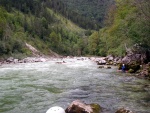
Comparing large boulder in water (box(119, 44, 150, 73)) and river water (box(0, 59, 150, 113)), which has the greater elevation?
large boulder in water (box(119, 44, 150, 73))

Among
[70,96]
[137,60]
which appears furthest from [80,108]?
[137,60]

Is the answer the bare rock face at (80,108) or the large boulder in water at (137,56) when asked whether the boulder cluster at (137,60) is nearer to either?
the large boulder in water at (137,56)

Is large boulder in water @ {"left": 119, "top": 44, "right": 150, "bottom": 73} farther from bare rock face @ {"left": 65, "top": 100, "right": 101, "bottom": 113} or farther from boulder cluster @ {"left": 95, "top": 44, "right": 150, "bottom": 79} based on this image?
bare rock face @ {"left": 65, "top": 100, "right": 101, "bottom": 113}

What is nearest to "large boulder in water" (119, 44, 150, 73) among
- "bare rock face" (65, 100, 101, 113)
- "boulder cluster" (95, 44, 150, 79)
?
"boulder cluster" (95, 44, 150, 79)

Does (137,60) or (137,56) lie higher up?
(137,56)

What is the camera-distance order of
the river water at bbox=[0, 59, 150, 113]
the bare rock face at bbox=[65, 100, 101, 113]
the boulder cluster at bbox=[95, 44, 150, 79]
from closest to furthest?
1. the bare rock face at bbox=[65, 100, 101, 113]
2. the river water at bbox=[0, 59, 150, 113]
3. the boulder cluster at bbox=[95, 44, 150, 79]

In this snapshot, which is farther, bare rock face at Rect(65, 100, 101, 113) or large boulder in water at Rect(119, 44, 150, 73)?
large boulder in water at Rect(119, 44, 150, 73)

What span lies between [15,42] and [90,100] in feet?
169

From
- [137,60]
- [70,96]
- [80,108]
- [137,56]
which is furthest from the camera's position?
[137,56]

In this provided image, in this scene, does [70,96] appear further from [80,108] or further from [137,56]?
[137,56]

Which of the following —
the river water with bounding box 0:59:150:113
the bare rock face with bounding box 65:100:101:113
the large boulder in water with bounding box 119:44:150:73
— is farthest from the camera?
the large boulder in water with bounding box 119:44:150:73

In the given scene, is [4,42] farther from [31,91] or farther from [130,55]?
[31,91]

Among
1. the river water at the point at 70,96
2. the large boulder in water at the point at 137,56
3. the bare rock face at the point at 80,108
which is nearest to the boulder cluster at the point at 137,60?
the large boulder in water at the point at 137,56

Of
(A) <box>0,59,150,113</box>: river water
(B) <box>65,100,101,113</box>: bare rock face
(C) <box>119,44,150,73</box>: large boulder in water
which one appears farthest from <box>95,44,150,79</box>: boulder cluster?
(B) <box>65,100,101,113</box>: bare rock face
